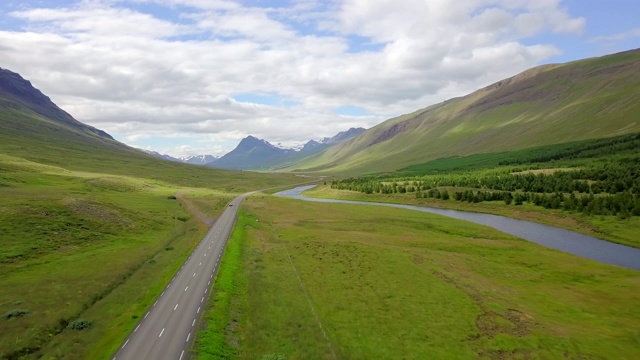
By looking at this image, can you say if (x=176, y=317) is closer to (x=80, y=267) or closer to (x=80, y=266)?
(x=80, y=267)

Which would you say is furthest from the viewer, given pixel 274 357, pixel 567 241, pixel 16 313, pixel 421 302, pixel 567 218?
pixel 567 218

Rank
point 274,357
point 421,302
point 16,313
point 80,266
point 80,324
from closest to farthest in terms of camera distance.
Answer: point 274,357 < point 80,324 < point 16,313 < point 421,302 < point 80,266

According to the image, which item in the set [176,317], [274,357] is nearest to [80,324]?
[176,317]

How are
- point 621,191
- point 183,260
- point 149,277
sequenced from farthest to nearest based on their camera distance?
point 621,191 < point 183,260 < point 149,277

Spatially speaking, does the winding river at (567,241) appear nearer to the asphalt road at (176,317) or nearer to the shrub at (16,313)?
the asphalt road at (176,317)

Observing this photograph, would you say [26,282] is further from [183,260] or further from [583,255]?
[583,255]

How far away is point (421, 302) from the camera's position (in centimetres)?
5050

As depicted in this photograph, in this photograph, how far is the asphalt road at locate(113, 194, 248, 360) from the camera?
38.1 m

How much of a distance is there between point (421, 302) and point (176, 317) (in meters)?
31.3

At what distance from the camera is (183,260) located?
7019 centimetres

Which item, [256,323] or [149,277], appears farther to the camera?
[149,277]

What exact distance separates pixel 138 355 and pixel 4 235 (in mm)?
54067

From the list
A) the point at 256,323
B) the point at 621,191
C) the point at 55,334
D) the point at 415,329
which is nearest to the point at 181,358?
the point at 256,323

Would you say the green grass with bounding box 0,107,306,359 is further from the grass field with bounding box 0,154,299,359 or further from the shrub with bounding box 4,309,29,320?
the shrub with bounding box 4,309,29,320
